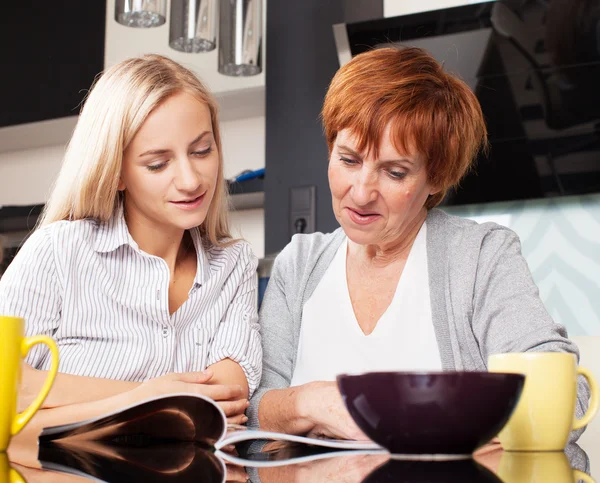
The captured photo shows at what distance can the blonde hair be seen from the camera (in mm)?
1294

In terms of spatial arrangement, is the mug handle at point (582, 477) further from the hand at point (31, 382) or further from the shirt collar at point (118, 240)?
the shirt collar at point (118, 240)

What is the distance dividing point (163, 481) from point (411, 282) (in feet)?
2.85

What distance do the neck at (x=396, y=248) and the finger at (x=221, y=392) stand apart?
0.46m

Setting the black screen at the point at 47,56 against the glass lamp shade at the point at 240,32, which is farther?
the black screen at the point at 47,56

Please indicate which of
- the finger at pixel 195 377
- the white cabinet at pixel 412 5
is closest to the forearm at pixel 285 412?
the finger at pixel 195 377

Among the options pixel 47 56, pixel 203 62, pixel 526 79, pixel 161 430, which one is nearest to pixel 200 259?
pixel 161 430

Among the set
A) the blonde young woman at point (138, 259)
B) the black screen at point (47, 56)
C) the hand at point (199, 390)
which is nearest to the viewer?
the hand at point (199, 390)

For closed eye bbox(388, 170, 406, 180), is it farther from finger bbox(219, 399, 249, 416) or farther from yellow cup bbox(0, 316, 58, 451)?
yellow cup bbox(0, 316, 58, 451)

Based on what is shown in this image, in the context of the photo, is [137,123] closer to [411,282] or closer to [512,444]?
[411,282]

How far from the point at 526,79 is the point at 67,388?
210 cm

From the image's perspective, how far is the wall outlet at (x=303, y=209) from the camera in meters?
2.99

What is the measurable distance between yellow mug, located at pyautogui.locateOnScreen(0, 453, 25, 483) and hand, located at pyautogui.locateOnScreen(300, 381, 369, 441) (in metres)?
0.47

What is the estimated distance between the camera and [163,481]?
0.57 metres

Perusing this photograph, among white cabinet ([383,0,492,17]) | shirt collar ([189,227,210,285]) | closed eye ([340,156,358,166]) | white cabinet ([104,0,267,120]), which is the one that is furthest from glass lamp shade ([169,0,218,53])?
closed eye ([340,156,358,166])
